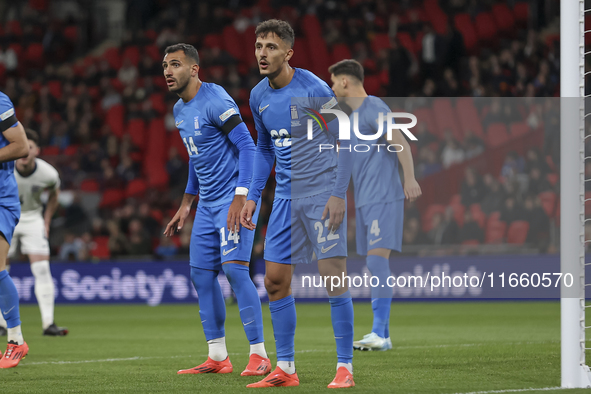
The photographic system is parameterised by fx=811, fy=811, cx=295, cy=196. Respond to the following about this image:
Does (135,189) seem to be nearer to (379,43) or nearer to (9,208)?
(379,43)

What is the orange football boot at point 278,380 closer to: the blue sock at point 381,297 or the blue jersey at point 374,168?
the blue jersey at point 374,168

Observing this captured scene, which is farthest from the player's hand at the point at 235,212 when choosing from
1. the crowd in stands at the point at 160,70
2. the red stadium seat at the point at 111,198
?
the red stadium seat at the point at 111,198

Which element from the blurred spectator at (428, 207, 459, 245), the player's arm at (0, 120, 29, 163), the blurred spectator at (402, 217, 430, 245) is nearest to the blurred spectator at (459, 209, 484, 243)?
the blurred spectator at (428, 207, 459, 245)

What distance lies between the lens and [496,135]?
607cm

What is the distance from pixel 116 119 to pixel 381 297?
13.4m

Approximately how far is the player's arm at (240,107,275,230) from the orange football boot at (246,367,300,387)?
0.98 metres

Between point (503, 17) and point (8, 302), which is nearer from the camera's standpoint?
point (8, 302)

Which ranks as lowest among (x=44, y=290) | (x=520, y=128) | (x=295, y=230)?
(x=44, y=290)

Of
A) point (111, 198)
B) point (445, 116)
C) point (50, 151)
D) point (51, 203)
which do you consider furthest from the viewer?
point (50, 151)

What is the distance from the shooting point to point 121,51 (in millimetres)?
21406

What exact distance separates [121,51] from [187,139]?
1600 centimetres

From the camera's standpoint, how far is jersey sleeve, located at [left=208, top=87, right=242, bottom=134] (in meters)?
6.04

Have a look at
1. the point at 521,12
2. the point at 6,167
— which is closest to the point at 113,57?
the point at 521,12

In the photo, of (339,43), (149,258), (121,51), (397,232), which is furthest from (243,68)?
(397,232)
